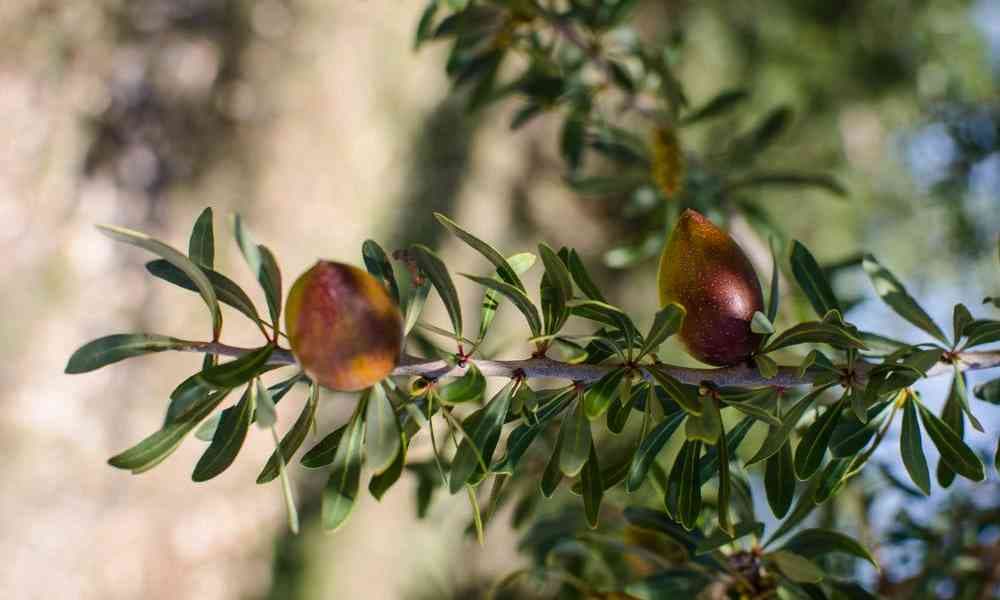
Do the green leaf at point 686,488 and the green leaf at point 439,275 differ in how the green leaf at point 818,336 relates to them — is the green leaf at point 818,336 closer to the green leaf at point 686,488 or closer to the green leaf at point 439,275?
the green leaf at point 686,488

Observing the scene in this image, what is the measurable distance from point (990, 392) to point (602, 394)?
0.33 meters

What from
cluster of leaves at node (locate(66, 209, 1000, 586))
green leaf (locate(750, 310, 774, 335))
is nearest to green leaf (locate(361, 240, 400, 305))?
cluster of leaves at node (locate(66, 209, 1000, 586))

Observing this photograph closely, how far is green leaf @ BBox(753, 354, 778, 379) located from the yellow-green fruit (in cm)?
23

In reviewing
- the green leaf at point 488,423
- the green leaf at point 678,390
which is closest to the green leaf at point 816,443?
the green leaf at point 678,390

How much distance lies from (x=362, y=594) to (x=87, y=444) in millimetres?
625

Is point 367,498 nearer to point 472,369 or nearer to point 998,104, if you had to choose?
point 472,369

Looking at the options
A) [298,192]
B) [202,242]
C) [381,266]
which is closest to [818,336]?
[381,266]

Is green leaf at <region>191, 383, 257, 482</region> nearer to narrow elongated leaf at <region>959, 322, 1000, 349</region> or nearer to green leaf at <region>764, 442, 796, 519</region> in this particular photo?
green leaf at <region>764, 442, 796, 519</region>

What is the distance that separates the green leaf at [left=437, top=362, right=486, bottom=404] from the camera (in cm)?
47

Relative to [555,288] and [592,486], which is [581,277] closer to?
[555,288]

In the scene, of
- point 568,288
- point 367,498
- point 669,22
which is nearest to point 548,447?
point 568,288

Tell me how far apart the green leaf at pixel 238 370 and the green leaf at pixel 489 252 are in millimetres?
125

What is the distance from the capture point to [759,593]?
72 centimetres

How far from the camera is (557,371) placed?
50 centimetres
